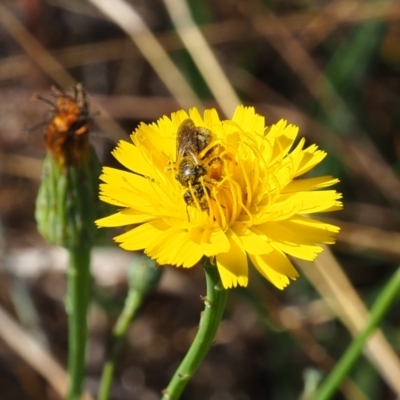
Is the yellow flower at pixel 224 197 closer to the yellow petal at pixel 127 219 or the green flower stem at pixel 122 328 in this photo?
the yellow petal at pixel 127 219

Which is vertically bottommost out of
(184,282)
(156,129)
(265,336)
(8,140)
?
(265,336)

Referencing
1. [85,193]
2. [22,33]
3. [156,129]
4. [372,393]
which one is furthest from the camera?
[22,33]

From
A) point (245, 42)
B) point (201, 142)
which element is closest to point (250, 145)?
point (201, 142)

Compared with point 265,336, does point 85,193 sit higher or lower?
higher

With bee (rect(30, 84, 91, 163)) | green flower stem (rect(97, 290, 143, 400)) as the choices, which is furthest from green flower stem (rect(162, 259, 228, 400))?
bee (rect(30, 84, 91, 163))

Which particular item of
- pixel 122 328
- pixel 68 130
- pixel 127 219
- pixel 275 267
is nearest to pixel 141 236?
pixel 127 219


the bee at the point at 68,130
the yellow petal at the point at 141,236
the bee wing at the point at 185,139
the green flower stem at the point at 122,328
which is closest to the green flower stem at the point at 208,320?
the yellow petal at the point at 141,236

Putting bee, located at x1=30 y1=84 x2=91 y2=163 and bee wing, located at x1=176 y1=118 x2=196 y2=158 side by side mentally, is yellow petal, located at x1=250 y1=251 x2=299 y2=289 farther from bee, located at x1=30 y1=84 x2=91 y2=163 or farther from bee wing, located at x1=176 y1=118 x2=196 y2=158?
bee, located at x1=30 y1=84 x2=91 y2=163

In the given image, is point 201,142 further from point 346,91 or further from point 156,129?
point 346,91
